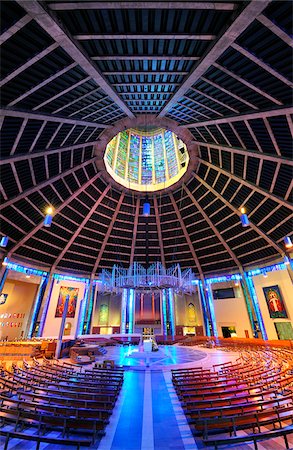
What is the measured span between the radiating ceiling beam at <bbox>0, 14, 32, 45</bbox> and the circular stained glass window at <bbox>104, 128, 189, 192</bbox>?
19.5m

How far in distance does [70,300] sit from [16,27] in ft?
101

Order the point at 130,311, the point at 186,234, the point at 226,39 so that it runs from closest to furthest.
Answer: the point at 226,39, the point at 186,234, the point at 130,311

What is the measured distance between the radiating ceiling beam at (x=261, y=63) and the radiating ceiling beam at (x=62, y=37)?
7.43 metres

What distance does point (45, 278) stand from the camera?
30359 mm

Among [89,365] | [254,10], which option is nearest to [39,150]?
[254,10]

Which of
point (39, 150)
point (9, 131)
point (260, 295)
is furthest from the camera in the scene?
point (260, 295)

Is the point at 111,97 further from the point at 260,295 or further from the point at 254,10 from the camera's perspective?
the point at 260,295

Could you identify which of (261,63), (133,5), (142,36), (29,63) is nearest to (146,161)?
(142,36)

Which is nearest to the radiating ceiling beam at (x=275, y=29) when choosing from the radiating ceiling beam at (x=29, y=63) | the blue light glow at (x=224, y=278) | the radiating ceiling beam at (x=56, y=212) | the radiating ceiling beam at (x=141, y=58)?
the radiating ceiling beam at (x=141, y=58)

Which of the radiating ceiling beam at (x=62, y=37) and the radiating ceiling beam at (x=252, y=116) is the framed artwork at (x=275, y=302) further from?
the radiating ceiling beam at (x=62, y=37)

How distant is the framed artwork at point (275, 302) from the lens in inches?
1022

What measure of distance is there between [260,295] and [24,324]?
34131mm

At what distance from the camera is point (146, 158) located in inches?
1319

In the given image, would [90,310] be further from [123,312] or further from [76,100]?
[76,100]
